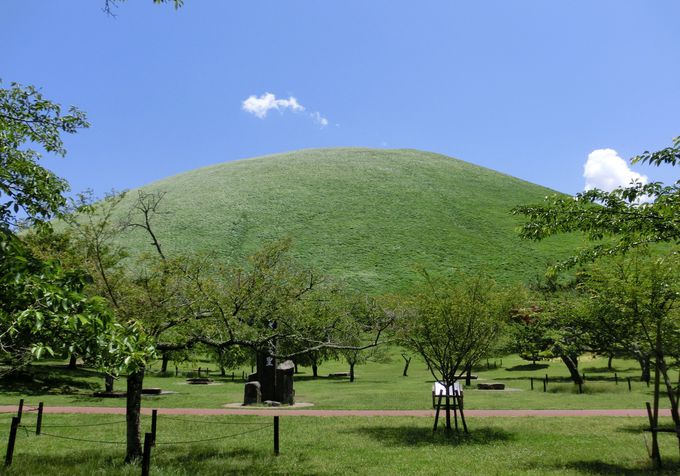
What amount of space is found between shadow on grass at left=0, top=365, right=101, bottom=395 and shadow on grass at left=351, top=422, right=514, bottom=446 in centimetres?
2204

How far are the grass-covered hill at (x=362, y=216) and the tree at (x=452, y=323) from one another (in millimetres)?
59011

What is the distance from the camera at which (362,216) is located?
106 meters

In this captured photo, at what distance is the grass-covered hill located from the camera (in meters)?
88.4

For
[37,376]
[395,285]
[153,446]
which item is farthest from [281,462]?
[395,285]

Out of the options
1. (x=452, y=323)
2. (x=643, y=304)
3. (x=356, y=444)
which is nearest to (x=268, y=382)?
(x=452, y=323)

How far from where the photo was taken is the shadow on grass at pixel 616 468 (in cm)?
1174

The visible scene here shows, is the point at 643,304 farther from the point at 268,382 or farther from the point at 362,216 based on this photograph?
the point at 362,216

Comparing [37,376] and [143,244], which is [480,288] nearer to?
[37,376]

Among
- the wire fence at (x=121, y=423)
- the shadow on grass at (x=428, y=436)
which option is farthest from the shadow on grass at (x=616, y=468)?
the wire fence at (x=121, y=423)

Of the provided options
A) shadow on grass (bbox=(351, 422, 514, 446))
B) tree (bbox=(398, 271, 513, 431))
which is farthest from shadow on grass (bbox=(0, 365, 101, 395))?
tree (bbox=(398, 271, 513, 431))

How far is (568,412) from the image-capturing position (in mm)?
23078

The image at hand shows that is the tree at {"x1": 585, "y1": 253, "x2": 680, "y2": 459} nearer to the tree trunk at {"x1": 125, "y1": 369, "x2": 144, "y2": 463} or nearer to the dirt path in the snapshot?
the dirt path

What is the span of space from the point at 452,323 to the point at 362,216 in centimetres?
8748

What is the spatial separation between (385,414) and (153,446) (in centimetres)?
1134
